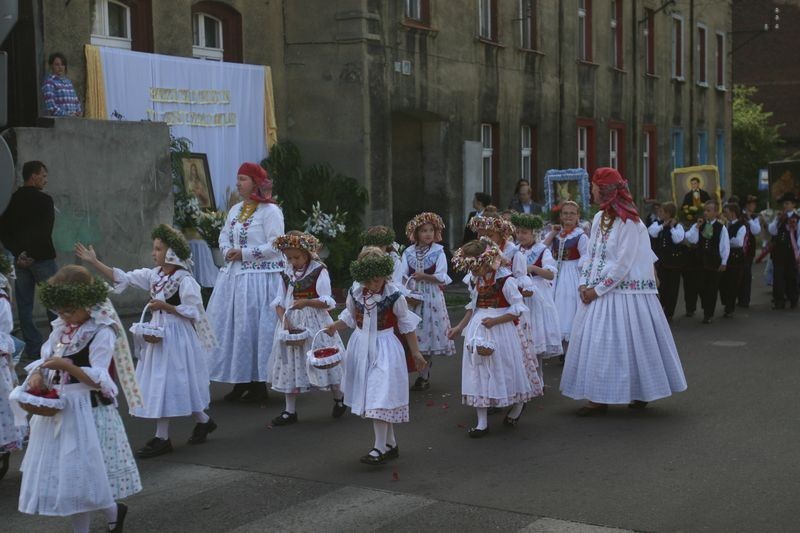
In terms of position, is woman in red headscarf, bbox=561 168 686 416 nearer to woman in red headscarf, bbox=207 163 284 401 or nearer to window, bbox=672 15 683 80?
woman in red headscarf, bbox=207 163 284 401

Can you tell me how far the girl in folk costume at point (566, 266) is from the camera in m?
12.2

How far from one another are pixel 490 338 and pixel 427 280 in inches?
90.9

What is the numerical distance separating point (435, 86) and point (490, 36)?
3.36m

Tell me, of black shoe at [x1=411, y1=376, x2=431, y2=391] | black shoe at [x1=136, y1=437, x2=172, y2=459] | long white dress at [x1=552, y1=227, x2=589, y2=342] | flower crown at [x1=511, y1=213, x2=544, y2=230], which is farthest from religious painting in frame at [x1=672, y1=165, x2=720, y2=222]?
black shoe at [x1=136, y1=437, x2=172, y2=459]

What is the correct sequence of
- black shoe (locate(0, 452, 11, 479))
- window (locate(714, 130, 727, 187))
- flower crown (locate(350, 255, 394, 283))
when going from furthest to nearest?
window (locate(714, 130, 727, 187))
flower crown (locate(350, 255, 394, 283))
black shoe (locate(0, 452, 11, 479))

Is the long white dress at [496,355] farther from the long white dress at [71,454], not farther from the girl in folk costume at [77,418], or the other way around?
the long white dress at [71,454]

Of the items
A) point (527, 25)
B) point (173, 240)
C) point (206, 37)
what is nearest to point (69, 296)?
point (173, 240)

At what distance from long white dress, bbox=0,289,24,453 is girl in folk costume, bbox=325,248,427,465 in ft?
7.49

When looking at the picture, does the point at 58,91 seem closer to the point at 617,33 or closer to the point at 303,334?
the point at 303,334

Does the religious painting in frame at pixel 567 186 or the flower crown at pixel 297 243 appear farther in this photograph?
the religious painting in frame at pixel 567 186

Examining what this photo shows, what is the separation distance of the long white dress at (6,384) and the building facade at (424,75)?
8448 millimetres

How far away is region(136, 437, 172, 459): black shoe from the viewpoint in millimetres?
8273

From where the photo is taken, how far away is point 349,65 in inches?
802

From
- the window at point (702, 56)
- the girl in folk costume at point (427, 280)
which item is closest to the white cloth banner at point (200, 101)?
the girl in folk costume at point (427, 280)
